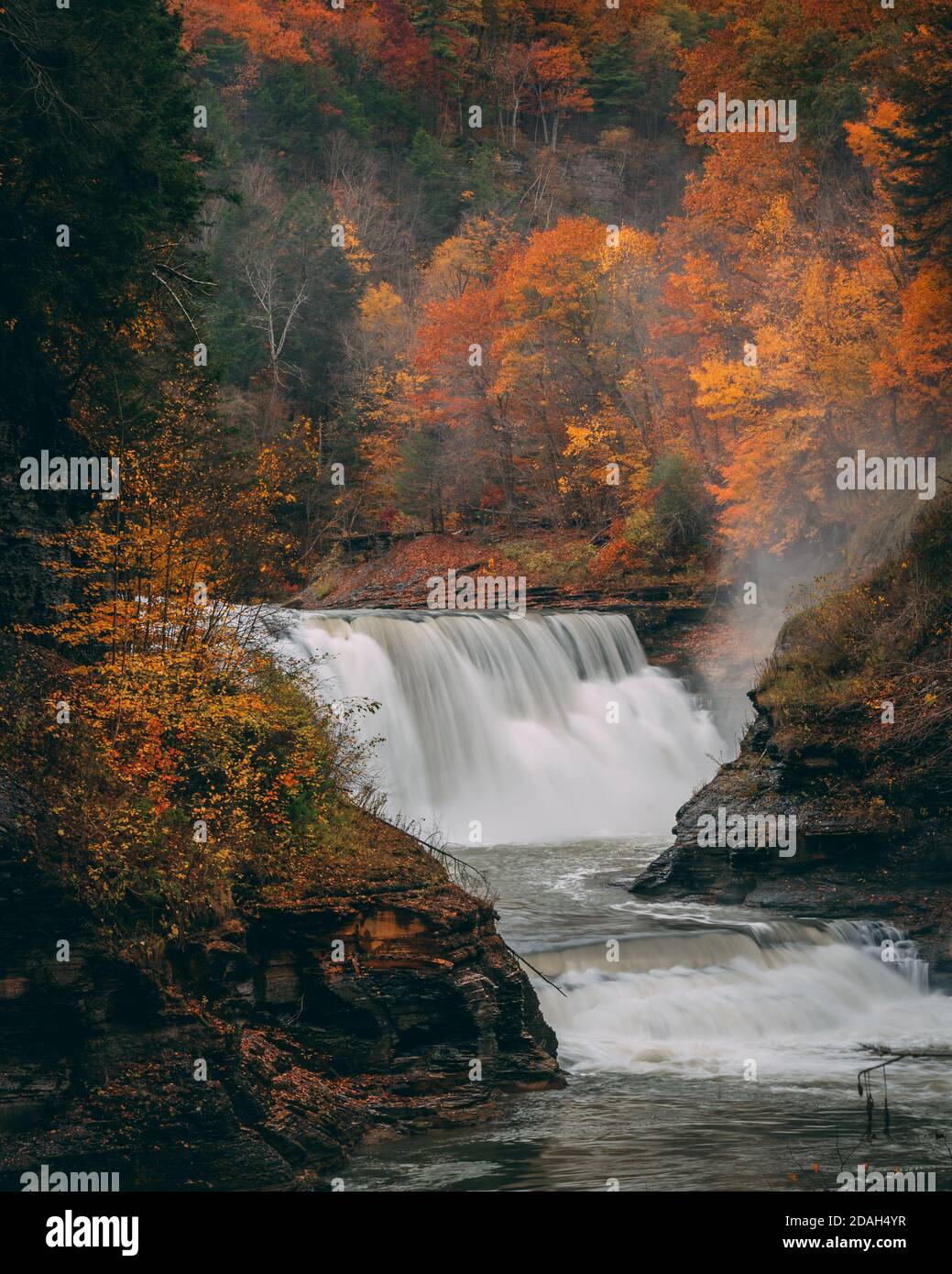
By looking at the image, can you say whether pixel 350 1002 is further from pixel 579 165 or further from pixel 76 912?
pixel 579 165

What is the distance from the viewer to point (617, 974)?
53.2 ft

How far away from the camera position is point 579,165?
75.0m

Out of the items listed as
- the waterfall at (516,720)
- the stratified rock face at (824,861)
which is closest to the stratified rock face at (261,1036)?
the stratified rock face at (824,861)
